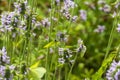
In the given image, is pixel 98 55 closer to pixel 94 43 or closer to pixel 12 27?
pixel 94 43

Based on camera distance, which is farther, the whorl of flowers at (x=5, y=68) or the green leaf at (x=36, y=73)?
the green leaf at (x=36, y=73)

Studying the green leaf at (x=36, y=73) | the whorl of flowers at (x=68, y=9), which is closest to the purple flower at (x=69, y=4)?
the whorl of flowers at (x=68, y=9)

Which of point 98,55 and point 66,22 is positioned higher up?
point 66,22

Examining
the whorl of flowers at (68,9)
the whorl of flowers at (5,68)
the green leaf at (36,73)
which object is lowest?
the green leaf at (36,73)

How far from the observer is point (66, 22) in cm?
242

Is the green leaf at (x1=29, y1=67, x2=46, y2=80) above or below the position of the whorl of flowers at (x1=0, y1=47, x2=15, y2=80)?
below

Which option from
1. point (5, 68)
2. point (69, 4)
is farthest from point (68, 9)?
point (5, 68)

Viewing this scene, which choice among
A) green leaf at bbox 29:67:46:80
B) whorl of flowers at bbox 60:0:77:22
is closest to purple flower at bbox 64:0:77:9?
whorl of flowers at bbox 60:0:77:22

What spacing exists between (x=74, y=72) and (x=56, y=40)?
5.81ft

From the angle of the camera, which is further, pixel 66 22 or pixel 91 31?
pixel 91 31

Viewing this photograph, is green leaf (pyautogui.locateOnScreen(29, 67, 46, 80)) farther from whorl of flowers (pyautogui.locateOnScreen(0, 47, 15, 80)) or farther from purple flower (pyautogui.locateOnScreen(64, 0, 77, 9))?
purple flower (pyautogui.locateOnScreen(64, 0, 77, 9))

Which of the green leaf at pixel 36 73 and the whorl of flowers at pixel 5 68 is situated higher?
the whorl of flowers at pixel 5 68

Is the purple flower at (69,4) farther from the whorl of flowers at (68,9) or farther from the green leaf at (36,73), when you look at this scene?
the green leaf at (36,73)

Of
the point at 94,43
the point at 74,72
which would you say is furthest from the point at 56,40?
the point at 94,43
